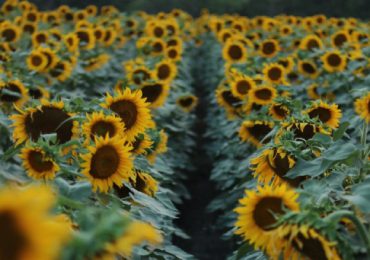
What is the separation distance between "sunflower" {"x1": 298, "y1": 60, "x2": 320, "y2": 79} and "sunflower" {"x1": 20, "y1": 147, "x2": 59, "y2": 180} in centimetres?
454

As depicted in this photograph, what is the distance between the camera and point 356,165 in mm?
2527

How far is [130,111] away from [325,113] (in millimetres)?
981

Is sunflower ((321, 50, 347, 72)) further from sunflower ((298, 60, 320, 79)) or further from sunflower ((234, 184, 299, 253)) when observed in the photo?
sunflower ((234, 184, 299, 253))

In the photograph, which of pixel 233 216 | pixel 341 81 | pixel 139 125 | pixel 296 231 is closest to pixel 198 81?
pixel 341 81

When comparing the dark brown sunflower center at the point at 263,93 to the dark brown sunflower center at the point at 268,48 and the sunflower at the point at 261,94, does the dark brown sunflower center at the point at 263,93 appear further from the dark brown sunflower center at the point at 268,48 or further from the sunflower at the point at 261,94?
the dark brown sunflower center at the point at 268,48

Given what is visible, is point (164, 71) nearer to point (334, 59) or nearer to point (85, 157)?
point (334, 59)

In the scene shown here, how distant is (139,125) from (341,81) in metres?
3.46

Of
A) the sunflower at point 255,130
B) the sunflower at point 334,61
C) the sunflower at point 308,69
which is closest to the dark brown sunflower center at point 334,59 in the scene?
the sunflower at point 334,61

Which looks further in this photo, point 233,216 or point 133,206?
point 233,216

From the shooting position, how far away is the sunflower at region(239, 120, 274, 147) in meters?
4.19

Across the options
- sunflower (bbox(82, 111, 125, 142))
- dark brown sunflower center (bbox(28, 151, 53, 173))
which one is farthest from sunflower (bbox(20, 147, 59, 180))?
sunflower (bbox(82, 111, 125, 142))

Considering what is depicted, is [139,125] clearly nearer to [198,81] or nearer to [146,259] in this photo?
[146,259]

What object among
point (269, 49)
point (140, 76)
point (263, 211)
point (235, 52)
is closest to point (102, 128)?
point (263, 211)

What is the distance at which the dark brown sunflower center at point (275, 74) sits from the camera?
541 centimetres
